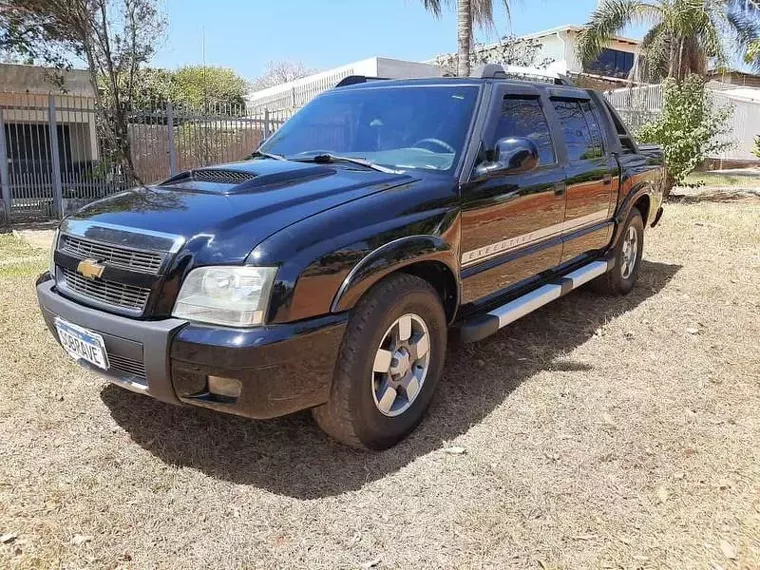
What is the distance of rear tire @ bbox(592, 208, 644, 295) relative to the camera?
19.2ft

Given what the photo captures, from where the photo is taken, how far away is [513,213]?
401 cm

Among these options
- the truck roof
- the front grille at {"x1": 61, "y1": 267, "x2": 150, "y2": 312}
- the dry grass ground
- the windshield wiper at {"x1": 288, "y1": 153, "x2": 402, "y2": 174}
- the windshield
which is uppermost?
the truck roof

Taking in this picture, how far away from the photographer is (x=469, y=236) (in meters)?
3.66

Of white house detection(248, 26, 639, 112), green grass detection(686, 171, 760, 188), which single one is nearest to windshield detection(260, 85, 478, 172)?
white house detection(248, 26, 639, 112)

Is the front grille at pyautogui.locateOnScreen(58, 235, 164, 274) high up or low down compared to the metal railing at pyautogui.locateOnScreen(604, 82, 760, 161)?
down

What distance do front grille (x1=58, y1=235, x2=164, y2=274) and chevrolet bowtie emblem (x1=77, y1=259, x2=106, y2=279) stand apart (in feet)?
0.08

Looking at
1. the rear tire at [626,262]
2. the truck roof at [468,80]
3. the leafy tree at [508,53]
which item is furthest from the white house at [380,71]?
the truck roof at [468,80]

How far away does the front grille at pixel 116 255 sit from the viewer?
2.75m

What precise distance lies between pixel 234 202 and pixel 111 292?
68cm

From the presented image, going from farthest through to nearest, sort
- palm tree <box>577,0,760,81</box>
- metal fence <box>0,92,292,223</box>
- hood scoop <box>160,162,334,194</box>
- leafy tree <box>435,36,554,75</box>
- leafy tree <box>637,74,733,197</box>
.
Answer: leafy tree <box>435,36,554,75</box> → palm tree <box>577,0,760,81</box> → leafy tree <box>637,74,733,197</box> → metal fence <box>0,92,292,223</box> → hood scoop <box>160,162,334,194</box>

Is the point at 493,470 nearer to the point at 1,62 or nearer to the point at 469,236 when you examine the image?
the point at 469,236

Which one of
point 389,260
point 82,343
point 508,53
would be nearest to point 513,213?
point 389,260

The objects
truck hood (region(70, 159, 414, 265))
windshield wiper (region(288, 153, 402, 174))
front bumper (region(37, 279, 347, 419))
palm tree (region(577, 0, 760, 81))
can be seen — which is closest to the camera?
front bumper (region(37, 279, 347, 419))

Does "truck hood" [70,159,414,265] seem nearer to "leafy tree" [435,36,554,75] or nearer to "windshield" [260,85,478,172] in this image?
"windshield" [260,85,478,172]
